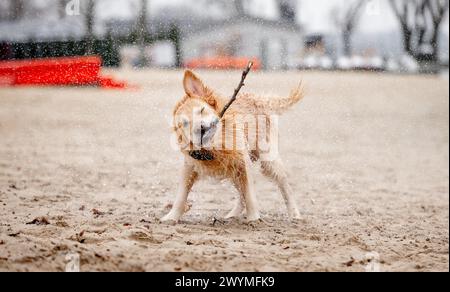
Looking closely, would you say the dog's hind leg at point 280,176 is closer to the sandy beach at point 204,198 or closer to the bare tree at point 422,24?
the sandy beach at point 204,198

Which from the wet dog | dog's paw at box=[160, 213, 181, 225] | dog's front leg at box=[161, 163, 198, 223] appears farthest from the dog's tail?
dog's paw at box=[160, 213, 181, 225]

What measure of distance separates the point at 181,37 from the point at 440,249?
137 ft

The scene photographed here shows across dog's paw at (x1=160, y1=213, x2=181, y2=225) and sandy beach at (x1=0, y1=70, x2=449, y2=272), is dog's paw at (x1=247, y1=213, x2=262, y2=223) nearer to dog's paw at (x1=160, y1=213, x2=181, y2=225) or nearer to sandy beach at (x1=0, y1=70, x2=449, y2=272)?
sandy beach at (x1=0, y1=70, x2=449, y2=272)

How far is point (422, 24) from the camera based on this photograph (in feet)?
90.5

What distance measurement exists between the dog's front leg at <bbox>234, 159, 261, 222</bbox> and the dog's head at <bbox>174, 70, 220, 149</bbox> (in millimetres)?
462

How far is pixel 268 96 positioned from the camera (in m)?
5.25

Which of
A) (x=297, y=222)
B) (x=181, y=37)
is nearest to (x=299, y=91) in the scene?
(x=297, y=222)

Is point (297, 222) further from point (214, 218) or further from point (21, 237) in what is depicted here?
point (21, 237)

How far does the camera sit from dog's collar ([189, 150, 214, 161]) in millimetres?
4461

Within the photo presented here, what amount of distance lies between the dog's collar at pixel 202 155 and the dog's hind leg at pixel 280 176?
81cm

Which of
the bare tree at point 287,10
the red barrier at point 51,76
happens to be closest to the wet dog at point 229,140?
the red barrier at point 51,76

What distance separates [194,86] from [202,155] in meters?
0.49

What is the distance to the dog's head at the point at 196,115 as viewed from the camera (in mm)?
4297

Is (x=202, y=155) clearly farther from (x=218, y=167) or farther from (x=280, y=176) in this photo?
(x=280, y=176)
